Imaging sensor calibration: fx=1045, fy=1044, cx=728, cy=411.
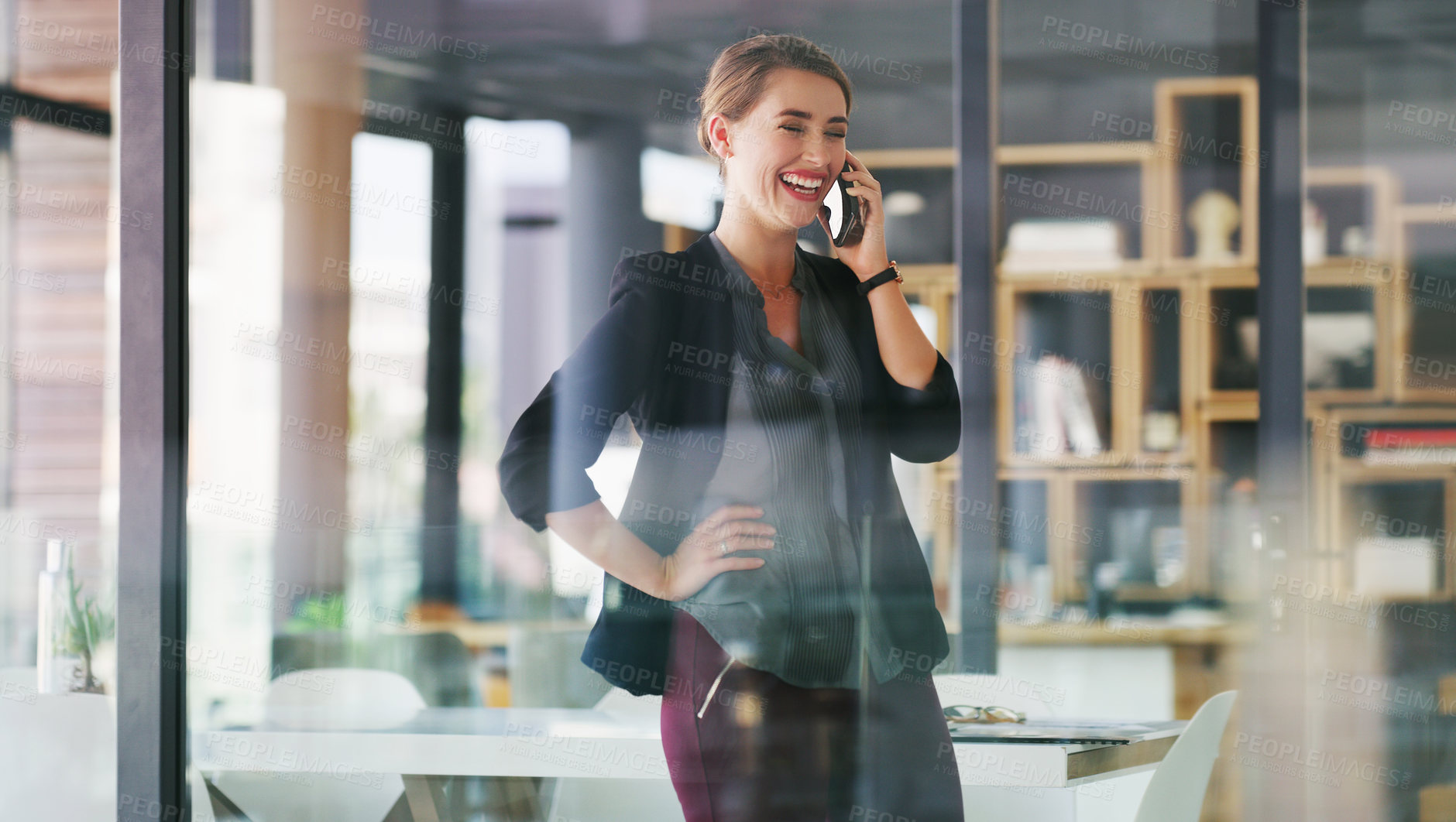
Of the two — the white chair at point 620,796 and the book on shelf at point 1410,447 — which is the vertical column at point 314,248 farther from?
the book on shelf at point 1410,447

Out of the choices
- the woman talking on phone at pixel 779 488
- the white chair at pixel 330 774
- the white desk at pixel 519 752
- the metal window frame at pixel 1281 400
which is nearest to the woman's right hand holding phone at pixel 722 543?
the woman talking on phone at pixel 779 488

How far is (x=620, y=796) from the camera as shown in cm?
213

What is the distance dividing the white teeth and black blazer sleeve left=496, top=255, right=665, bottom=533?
1.08 ft

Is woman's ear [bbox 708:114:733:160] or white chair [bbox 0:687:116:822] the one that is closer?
woman's ear [bbox 708:114:733:160]

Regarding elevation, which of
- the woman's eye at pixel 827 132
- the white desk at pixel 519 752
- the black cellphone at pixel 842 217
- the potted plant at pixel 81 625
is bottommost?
the white desk at pixel 519 752

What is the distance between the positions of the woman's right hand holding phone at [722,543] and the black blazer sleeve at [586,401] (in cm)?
22

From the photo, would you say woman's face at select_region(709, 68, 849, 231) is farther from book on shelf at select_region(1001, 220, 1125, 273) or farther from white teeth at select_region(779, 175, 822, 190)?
book on shelf at select_region(1001, 220, 1125, 273)

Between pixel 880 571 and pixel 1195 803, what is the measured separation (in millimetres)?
787

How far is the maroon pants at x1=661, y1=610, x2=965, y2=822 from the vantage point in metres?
2.08

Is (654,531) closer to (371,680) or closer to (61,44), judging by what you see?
(371,680)

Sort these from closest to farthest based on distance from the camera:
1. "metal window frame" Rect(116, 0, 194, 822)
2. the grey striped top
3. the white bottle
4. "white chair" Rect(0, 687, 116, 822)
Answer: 1. the grey striped top
2. "metal window frame" Rect(116, 0, 194, 822)
3. "white chair" Rect(0, 687, 116, 822)
4. the white bottle

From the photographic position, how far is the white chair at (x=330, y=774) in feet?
7.36

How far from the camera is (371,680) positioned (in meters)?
2.25

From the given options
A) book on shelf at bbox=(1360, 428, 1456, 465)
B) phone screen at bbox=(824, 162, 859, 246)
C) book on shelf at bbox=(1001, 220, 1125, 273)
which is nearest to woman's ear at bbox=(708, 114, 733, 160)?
phone screen at bbox=(824, 162, 859, 246)
